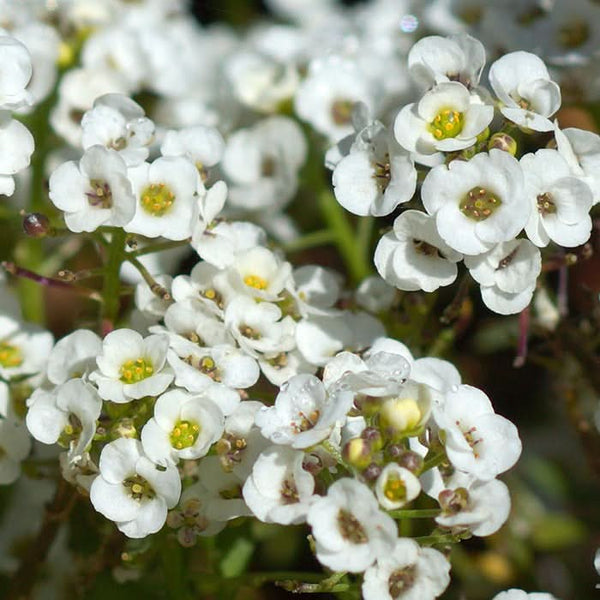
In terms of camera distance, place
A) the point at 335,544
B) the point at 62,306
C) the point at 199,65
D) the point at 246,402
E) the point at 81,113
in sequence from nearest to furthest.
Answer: the point at 335,544 < the point at 246,402 < the point at 81,113 < the point at 199,65 < the point at 62,306

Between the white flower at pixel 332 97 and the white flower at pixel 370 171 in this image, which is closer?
the white flower at pixel 370 171

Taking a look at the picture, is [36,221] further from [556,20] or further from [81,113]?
[556,20]

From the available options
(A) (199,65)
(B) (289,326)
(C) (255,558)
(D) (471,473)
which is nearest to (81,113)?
(A) (199,65)

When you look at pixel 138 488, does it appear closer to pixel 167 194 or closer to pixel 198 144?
pixel 167 194

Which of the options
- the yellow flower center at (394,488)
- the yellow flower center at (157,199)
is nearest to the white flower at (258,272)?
the yellow flower center at (157,199)

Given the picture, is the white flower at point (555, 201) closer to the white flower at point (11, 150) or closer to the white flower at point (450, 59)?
the white flower at point (450, 59)

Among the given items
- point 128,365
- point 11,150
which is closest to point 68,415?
point 128,365
